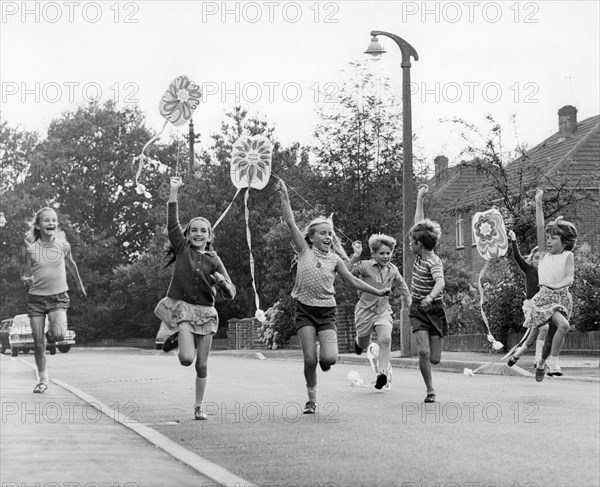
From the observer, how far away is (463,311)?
28.8 meters

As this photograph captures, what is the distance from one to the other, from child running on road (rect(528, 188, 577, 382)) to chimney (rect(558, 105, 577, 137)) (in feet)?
106

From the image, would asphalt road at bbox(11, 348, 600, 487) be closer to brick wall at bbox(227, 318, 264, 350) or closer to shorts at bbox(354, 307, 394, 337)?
shorts at bbox(354, 307, 394, 337)

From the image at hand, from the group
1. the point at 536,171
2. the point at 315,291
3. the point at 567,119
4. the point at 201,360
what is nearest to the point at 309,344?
the point at 315,291

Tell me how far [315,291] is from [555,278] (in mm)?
3794

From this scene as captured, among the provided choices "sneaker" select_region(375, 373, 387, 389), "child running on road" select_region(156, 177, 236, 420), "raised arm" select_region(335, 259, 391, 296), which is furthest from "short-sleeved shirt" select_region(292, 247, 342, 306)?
"sneaker" select_region(375, 373, 387, 389)

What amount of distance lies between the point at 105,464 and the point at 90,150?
57044 millimetres

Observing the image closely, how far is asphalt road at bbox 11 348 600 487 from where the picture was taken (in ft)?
22.2

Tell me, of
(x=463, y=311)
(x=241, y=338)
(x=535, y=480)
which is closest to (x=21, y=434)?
(x=535, y=480)

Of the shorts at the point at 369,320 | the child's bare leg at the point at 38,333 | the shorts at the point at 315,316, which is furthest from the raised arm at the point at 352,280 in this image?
the child's bare leg at the point at 38,333

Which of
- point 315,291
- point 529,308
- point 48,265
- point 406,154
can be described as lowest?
point 529,308

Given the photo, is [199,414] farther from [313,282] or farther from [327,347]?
[313,282]

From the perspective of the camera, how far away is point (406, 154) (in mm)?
22234

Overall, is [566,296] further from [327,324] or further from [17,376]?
[17,376]

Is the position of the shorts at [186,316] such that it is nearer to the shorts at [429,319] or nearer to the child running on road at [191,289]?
the child running on road at [191,289]
